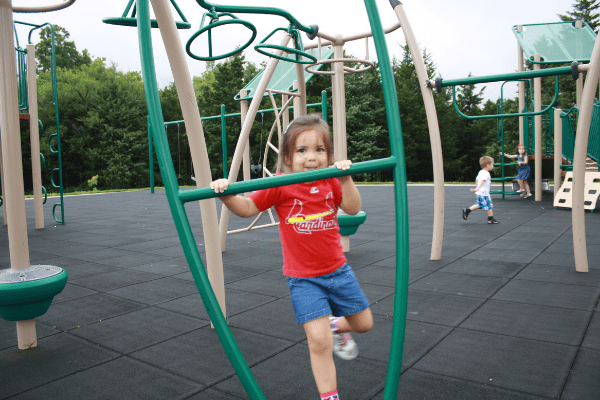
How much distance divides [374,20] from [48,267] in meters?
2.01

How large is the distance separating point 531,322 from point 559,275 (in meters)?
1.24

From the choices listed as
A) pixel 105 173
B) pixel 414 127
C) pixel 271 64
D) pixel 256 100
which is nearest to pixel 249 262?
pixel 256 100

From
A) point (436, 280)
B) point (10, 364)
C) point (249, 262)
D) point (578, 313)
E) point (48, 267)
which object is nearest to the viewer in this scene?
point (10, 364)

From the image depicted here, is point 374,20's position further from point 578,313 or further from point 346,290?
point 578,313

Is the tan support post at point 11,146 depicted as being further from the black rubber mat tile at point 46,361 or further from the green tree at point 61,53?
the green tree at point 61,53

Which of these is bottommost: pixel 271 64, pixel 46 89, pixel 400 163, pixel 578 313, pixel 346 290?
pixel 578 313

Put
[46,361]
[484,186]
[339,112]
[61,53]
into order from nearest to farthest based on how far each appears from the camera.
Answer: [46,361], [339,112], [484,186], [61,53]

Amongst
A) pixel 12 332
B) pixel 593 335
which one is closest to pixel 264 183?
pixel 593 335

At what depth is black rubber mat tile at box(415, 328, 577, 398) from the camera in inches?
74.2

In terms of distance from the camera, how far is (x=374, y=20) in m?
1.58

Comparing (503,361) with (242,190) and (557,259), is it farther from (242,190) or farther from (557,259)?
(557,259)

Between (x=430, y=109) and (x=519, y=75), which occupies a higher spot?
(x=519, y=75)

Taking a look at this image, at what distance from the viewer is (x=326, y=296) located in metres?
1.85

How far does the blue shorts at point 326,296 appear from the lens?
1.77 m
